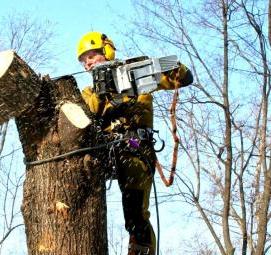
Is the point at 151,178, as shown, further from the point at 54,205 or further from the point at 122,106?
the point at 54,205

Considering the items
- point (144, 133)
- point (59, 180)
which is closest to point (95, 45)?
point (144, 133)

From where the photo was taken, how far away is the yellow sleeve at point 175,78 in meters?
2.99

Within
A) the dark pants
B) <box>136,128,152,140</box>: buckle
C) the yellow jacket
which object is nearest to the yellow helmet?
the yellow jacket

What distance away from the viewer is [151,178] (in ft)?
10.8

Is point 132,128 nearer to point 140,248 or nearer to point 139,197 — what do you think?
point 139,197

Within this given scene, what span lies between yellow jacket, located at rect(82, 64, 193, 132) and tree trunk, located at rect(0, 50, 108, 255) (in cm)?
45

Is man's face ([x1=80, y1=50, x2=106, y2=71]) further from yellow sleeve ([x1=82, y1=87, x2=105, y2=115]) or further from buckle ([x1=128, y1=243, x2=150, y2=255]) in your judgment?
buckle ([x1=128, y1=243, x2=150, y2=255])

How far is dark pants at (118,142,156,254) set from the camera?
3.12 metres

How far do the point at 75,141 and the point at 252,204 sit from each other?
829 cm

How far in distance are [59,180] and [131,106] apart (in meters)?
0.94

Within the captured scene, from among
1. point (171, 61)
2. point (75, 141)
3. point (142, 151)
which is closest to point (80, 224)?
point (75, 141)

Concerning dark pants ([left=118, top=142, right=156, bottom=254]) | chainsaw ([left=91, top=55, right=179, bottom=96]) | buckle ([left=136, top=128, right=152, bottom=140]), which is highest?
chainsaw ([left=91, top=55, right=179, bottom=96])

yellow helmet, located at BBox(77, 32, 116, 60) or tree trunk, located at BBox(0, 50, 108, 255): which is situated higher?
yellow helmet, located at BBox(77, 32, 116, 60)

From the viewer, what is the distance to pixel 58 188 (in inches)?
90.6
